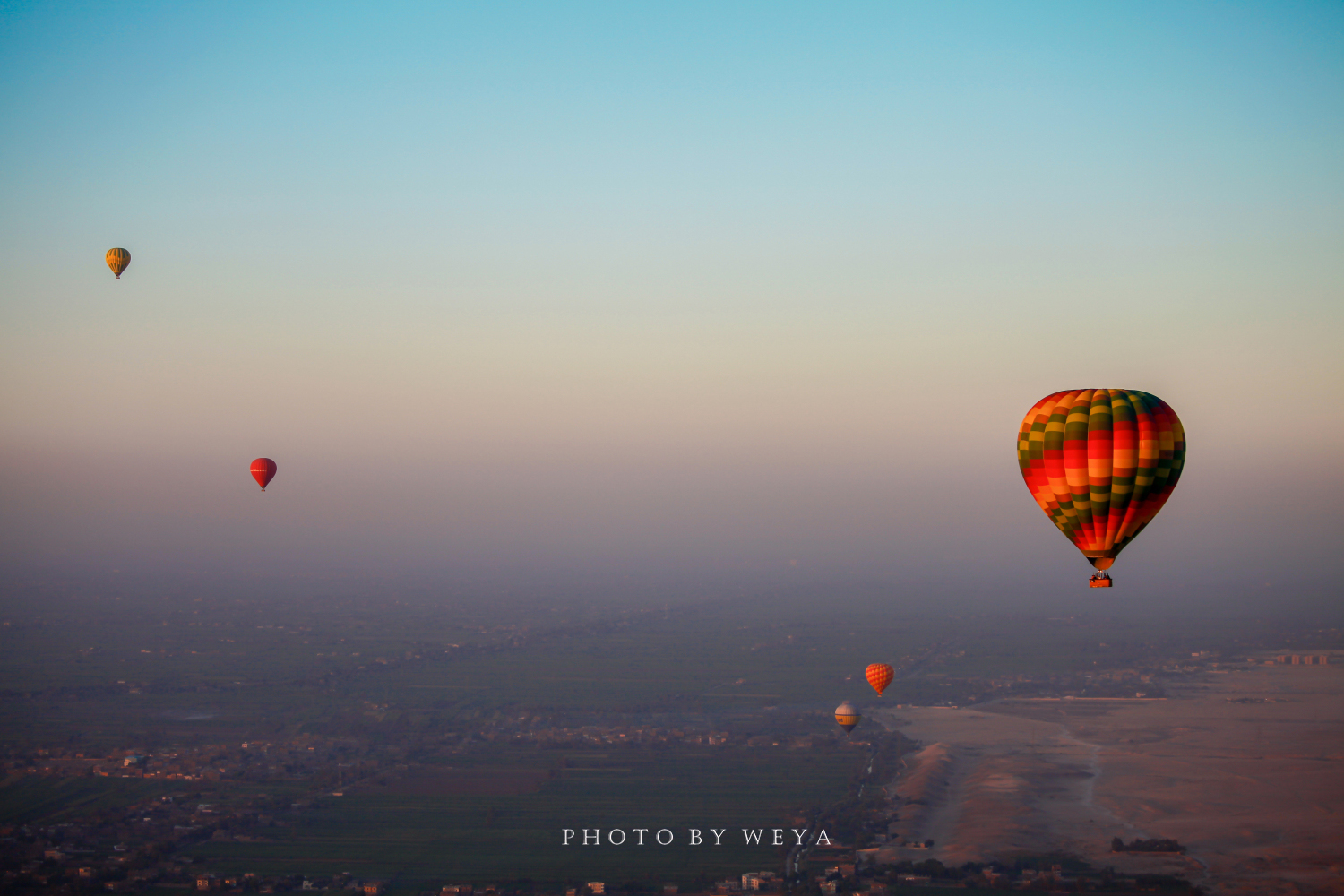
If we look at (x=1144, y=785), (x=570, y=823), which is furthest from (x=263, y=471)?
(x=1144, y=785)

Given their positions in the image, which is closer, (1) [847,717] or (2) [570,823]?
(2) [570,823]

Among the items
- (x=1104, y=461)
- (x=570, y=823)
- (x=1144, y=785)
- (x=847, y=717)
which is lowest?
(x=1144, y=785)

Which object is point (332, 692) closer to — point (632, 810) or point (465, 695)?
point (465, 695)

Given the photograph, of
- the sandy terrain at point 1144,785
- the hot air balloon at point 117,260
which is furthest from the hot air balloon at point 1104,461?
the hot air balloon at point 117,260

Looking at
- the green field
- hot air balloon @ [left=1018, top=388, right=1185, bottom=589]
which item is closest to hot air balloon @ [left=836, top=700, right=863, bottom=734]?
the green field

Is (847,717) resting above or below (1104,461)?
below

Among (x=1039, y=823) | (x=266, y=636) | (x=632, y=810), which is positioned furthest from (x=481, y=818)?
(x=266, y=636)

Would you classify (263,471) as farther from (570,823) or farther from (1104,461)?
(1104,461)

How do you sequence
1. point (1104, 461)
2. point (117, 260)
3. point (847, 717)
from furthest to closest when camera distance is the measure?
point (847, 717) → point (117, 260) → point (1104, 461)
